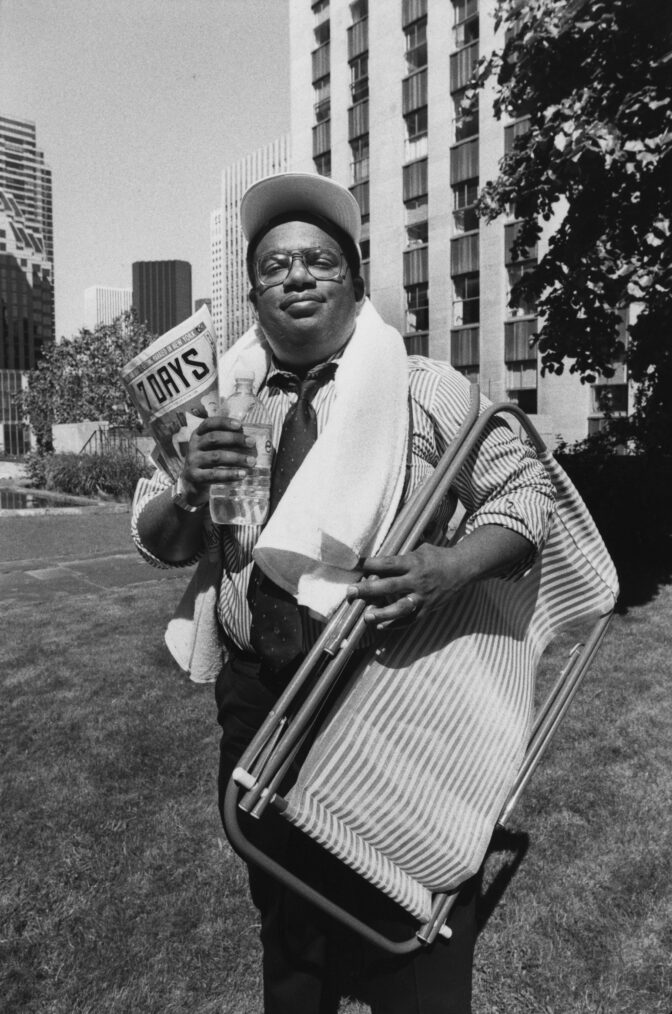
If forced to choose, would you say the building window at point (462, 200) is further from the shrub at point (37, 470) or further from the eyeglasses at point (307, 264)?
the eyeglasses at point (307, 264)

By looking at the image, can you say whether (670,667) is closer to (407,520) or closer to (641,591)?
(641,591)

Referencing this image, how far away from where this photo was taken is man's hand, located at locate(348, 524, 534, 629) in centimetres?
145

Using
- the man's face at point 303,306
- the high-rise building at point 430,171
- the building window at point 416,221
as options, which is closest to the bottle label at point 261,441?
the man's face at point 303,306

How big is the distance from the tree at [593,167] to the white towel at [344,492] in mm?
Answer: 5443

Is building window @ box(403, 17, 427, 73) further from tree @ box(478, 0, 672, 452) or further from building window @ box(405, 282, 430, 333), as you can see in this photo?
tree @ box(478, 0, 672, 452)

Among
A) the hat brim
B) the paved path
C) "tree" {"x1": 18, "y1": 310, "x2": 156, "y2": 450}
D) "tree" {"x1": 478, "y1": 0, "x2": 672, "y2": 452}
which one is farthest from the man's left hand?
"tree" {"x1": 18, "y1": 310, "x2": 156, "y2": 450}

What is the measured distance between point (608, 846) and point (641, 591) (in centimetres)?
518

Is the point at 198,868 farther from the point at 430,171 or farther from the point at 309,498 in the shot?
the point at 430,171

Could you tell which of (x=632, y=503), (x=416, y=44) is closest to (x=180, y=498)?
(x=632, y=503)

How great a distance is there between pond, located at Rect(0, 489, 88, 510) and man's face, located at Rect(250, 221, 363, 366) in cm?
1515

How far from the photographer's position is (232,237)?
108 m

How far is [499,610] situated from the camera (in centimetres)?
180

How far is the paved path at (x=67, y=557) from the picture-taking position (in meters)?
8.90

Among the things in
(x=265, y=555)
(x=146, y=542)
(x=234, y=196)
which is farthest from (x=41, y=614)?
(x=234, y=196)
